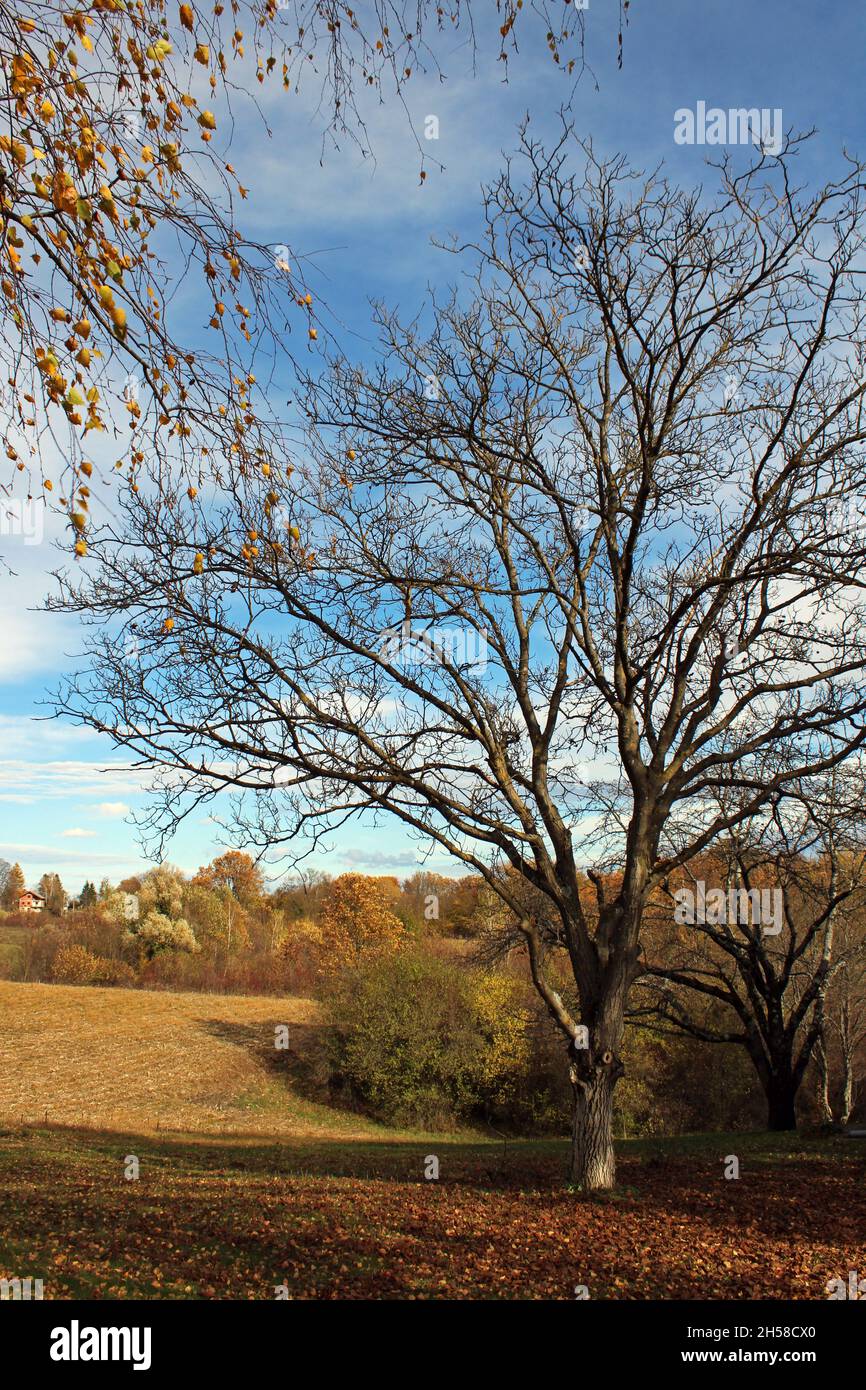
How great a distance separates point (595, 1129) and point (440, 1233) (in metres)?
2.45

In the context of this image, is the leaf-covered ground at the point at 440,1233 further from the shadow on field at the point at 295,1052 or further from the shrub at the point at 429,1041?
the shadow on field at the point at 295,1052

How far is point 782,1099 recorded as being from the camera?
17.6 m

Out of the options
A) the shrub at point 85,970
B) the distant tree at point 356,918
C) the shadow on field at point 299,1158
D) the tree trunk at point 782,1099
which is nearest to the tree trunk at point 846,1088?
Answer: the tree trunk at point 782,1099

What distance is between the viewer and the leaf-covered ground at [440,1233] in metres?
5.70

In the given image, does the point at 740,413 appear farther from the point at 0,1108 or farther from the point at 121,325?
the point at 0,1108

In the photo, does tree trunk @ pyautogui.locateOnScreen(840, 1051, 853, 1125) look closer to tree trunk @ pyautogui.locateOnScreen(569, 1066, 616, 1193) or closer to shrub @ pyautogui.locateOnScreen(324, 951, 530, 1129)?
shrub @ pyautogui.locateOnScreen(324, 951, 530, 1129)

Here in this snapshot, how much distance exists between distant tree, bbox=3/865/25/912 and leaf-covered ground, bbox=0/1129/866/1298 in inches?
3480

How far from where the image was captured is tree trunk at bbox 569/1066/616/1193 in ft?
28.8

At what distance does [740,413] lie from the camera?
915 centimetres

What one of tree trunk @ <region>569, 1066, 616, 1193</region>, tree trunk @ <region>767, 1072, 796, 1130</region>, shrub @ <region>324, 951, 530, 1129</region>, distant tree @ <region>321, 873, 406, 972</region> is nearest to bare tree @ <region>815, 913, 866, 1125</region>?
tree trunk @ <region>767, 1072, 796, 1130</region>

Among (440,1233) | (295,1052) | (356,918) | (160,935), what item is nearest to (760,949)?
(440,1233)
